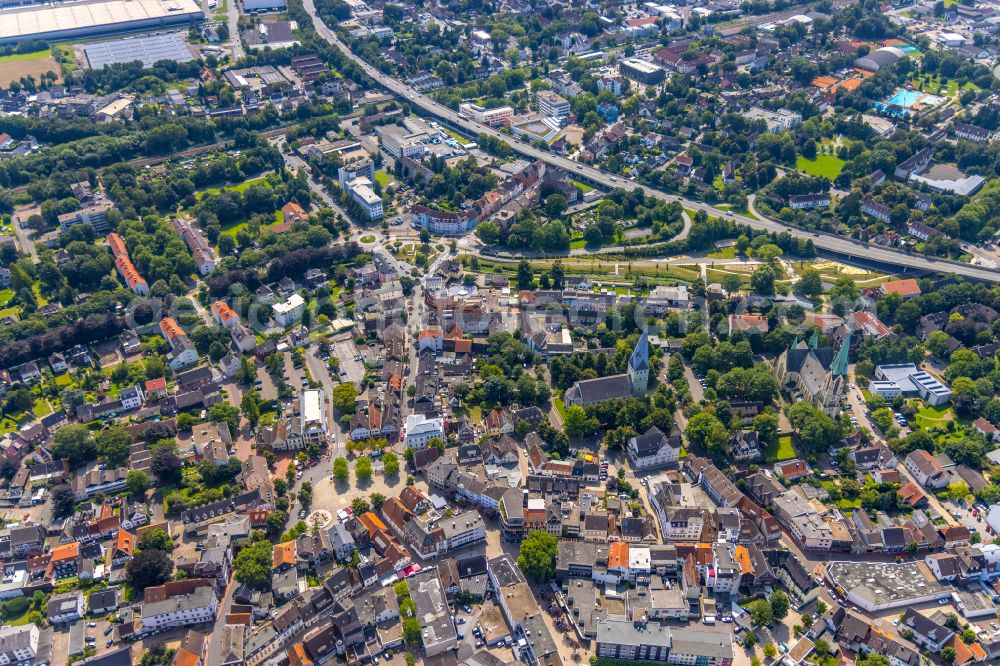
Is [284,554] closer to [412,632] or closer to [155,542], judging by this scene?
[155,542]

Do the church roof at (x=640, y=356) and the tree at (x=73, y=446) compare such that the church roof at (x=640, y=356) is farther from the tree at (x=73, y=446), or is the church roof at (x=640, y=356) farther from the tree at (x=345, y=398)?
the tree at (x=73, y=446)

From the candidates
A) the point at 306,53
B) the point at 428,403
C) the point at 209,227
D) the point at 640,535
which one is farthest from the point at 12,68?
the point at 640,535

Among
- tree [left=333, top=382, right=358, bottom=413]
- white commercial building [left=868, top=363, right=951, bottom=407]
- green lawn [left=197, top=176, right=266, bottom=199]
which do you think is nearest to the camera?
tree [left=333, top=382, right=358, bottom=413]

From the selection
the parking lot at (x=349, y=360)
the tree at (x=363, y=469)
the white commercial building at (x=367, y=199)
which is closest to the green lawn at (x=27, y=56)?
the white commercial building at (x=367, y=199)

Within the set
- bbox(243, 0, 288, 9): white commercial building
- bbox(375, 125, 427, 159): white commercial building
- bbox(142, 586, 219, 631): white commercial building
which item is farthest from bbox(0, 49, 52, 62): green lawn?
bbox(142, 586, 219, 631): white commercial building

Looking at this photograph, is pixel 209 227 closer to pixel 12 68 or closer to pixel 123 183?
pixel 123 183

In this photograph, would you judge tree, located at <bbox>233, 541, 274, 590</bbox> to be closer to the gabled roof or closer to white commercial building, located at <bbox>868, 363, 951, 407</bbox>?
the gabled roof
